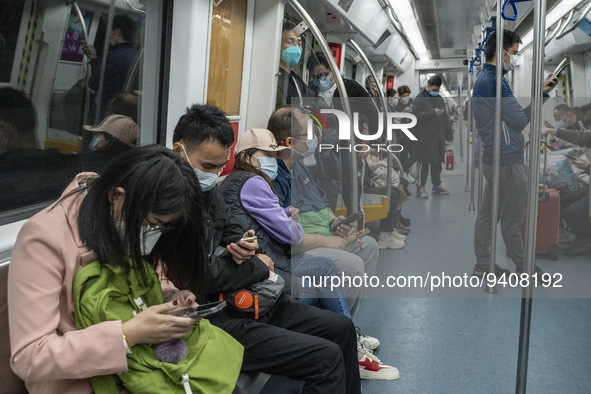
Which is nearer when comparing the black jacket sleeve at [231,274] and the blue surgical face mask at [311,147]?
the black jacket sleeve at [231,274]

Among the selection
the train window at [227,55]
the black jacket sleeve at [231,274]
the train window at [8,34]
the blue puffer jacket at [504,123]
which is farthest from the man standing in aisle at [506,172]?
the train window at [8,34]

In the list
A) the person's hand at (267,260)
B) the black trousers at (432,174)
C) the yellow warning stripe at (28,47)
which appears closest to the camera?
the yellow warning stripe at (28,47)

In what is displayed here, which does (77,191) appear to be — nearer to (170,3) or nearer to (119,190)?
(119,190)

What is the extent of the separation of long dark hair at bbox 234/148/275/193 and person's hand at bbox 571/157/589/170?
132 cm

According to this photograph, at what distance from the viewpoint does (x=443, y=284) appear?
2.74m

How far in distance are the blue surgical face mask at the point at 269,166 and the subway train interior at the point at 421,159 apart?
20cm

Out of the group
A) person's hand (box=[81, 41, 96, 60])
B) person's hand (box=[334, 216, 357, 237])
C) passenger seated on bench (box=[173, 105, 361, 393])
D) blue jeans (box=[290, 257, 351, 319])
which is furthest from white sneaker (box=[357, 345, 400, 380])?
person's hand (box=[81, 41, 96, 60])

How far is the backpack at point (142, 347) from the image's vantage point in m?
1.45

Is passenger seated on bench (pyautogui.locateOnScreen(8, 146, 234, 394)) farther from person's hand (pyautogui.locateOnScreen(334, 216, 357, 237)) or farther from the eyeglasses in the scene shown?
person's hand (pyautogui.locateOnScreen(334, 216, 357, 237))

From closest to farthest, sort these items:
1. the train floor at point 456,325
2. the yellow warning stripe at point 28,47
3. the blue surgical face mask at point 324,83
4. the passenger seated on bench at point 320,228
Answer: the yellow warning stripe at point 28,47
the train floor at point 456,325
the passenger seated on bench at point 320,228
the blue surgical face mask at point 324,83

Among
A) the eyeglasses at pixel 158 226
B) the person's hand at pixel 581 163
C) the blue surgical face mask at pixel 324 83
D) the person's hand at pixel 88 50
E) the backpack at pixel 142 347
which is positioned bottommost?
the backpack at pixel 142 347

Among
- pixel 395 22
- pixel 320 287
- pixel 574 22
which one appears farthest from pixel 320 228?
pixel 395 22

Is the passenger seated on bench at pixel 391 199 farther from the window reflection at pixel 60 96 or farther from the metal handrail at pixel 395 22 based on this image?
the metal handrail at pixel 395 22

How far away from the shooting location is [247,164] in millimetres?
2662
